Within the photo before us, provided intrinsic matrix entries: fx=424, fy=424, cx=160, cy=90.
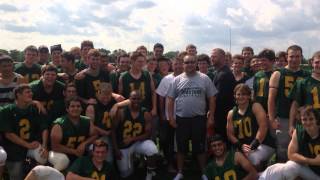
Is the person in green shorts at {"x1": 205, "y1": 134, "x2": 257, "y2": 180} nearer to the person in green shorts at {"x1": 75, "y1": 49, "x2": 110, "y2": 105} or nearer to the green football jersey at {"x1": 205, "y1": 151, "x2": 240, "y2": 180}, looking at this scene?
the green football jersey at {"x1": 205, "y1": 151, "x2": 240, "y2": 180}

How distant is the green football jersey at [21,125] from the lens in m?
7.07

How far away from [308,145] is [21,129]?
4.64 m

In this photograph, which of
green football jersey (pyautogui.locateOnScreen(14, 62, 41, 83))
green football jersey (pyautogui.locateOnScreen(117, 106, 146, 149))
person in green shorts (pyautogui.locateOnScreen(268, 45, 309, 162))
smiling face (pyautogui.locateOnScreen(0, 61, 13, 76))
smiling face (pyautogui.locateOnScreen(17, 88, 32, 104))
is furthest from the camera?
green football jersey (pyautogui.locateOnScreen(14, 62, 41, 83))

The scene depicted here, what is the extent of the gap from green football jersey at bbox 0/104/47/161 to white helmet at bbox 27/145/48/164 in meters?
0.10

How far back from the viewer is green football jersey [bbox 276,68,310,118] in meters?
7.12

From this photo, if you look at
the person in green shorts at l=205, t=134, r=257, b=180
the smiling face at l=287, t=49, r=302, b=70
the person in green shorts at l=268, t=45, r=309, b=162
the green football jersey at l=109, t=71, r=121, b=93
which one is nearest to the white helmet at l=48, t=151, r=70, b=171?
the green football jersey at l=109, t=71, r=121, b=93

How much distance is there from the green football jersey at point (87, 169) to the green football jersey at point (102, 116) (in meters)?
1.10

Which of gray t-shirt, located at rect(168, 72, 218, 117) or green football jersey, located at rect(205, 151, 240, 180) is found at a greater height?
gray t-shirt, located at rect(168, 72, 218, 117)

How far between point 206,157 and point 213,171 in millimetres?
1180

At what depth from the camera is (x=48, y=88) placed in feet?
25.3

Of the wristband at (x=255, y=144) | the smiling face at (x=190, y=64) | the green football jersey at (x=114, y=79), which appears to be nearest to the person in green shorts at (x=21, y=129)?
the green football jersey at (x=114, y=79)

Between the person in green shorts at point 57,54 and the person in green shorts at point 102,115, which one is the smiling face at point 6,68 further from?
the person in green shorts at point 57,54

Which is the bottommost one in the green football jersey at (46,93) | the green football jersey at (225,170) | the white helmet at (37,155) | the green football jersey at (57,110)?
the green football jersey at (225,170)

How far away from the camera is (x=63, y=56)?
8.15 meters
